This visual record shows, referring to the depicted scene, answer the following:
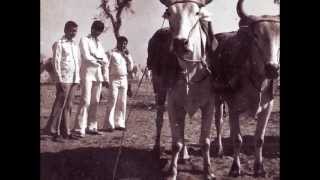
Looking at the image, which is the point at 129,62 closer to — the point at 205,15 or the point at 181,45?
the point at 181,45

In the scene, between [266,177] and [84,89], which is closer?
[266,177]

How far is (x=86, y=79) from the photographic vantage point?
4.53 m

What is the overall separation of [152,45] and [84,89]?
2.41 feet

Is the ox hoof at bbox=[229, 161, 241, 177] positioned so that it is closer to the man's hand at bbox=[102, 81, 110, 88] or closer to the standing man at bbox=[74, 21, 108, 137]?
the standing man at bbox=[74, 21, 108, 137]

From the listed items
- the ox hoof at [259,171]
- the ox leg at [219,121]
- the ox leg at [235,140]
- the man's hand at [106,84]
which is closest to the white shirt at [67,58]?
the man's hand at [106,84]

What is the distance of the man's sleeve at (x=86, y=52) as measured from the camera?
4521mm

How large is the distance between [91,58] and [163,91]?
73 cm

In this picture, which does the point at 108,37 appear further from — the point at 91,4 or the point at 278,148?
the point at 278,148

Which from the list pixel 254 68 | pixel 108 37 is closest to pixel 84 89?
pixel 108 37

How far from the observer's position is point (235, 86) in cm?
439

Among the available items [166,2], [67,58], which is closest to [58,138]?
[67,58]

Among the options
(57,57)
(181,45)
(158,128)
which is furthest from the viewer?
(57,57)

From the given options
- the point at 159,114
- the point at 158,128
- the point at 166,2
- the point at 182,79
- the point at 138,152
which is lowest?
the point at 138,152

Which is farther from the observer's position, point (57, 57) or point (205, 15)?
point (57, 57)
